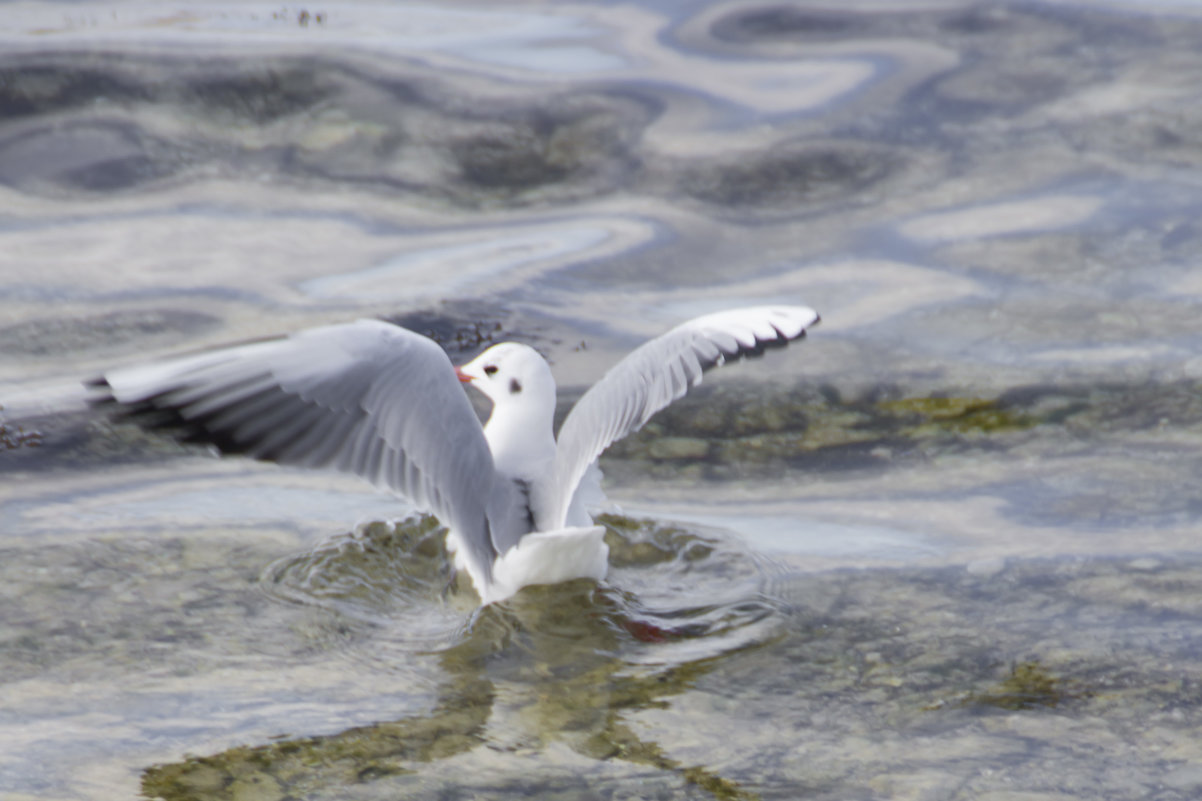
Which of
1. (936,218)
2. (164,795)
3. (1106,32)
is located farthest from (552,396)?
(1106,32)

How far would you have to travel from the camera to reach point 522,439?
17.6 feet

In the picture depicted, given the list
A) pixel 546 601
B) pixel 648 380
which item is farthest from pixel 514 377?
pixel 546 601

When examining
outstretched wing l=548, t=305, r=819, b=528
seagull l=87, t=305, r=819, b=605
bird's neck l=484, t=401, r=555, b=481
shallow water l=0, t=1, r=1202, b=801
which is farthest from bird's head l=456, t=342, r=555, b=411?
outstretched wing l=548, t=305, r=819, b=528

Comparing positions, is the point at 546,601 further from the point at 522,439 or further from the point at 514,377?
the point at 514,377

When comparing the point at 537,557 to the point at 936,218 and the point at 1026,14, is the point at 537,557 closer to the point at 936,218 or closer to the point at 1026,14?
the point at 936,218

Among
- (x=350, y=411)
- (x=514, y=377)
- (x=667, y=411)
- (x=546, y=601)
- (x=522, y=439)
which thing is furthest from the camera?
(x=667, y=411)

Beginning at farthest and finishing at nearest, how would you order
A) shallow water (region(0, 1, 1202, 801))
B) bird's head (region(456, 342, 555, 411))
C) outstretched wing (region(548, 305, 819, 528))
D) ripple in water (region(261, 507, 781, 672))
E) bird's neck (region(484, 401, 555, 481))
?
bird's head (region(456, 342, 555, 411)) < bird's neck (region(484, 401, 555, 481)) < outstretched wing (region(548, 305, 819, 528)) < ripple in water (region(261, 507, 781, 672)) < shallow water (region(0, 1, 1202, 801))

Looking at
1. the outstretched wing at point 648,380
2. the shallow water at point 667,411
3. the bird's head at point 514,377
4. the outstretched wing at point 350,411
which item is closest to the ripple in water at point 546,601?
the shallow water at point 667,411

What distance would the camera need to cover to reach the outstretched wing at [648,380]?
4.68m

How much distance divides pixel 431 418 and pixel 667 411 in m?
1.90

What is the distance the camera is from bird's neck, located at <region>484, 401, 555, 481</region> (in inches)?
204

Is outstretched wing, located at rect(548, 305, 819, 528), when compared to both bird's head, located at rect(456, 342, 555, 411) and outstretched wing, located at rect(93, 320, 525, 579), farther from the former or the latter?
bird's head, located at rect(456, 342, 555, 411)

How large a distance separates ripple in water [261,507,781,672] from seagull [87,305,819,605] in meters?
0.11

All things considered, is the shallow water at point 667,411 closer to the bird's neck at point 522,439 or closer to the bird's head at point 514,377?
the bird's neck at point 522,439
